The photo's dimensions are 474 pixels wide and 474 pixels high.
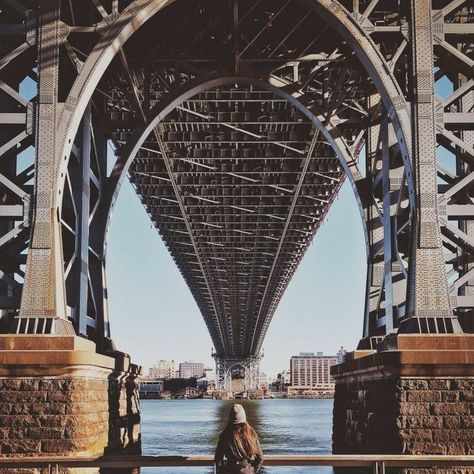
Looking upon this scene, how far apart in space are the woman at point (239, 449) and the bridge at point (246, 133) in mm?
5676

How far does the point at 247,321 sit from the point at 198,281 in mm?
27915

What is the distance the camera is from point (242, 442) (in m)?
7.84

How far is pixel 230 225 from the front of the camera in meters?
52.3

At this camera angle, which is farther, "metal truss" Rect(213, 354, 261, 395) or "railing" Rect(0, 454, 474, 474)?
"metal truss" Rect(213, 354, 261, 395)

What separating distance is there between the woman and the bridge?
5676mm

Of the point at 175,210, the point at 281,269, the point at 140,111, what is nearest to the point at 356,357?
the point at 140,111

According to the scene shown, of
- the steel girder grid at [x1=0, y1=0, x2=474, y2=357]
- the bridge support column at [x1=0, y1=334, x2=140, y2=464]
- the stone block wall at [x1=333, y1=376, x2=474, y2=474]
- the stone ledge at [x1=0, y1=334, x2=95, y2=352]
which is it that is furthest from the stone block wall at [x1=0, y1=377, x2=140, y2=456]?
the stone block wall at [x1=333, y1=376, x2=474, y2=474]

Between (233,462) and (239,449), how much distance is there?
121mm

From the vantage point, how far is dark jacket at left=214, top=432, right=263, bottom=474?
7816mm

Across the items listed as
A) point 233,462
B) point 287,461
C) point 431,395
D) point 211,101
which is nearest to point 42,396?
point 287,461

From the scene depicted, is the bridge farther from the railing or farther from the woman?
the woman

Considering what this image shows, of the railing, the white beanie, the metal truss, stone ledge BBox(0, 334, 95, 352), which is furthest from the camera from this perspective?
the metal truss

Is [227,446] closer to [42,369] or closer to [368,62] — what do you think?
[42,369]

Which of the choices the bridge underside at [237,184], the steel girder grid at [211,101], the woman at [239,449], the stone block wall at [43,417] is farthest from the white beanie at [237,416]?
the bridge underside at [237,184]
